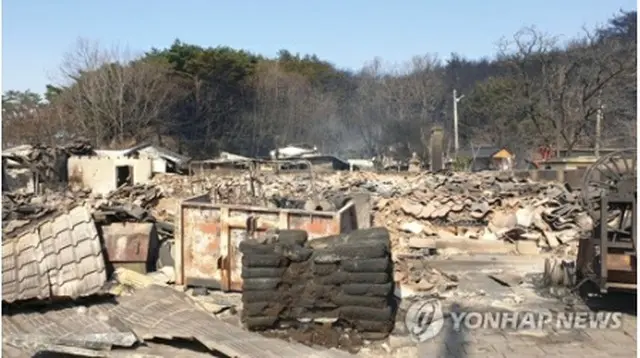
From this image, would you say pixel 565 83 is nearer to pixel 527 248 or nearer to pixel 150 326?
pixel 527 248

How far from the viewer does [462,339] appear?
695cm

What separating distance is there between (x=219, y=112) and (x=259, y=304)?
135 ft

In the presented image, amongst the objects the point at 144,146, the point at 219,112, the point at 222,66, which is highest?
the point at 222,66

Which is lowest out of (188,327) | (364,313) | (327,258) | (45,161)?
(188,327)

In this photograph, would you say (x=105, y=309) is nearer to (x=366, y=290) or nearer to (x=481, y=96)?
(x=366, y=290)

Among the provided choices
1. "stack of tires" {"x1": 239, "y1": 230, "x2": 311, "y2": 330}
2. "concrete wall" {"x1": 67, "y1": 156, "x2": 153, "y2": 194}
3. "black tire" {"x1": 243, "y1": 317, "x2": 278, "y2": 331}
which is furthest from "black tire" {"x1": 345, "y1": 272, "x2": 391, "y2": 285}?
"concrete wall" {"x1": 67, "y1": 156, "x2": 153, "y2": 194}

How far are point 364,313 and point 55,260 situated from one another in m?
3.84

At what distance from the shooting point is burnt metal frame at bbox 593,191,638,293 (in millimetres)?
7531

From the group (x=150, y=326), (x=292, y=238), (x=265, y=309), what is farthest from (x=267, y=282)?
(x=150, y=326)

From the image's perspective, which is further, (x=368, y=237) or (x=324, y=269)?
(x=368, y=237)

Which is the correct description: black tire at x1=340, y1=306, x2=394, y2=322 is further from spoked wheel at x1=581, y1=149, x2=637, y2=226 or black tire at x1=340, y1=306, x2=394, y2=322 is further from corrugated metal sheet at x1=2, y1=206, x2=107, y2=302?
spoked wheel at x1=581, y1=149, x2=637, y2=226

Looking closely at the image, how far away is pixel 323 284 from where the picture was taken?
668 cm

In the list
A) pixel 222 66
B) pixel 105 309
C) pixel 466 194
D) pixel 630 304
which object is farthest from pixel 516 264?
pixel 222 66

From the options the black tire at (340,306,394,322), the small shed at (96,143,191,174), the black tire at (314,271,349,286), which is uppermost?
the small shed at (96,143,191,174)
